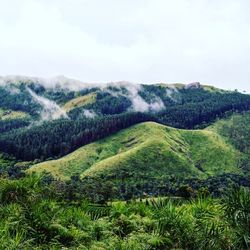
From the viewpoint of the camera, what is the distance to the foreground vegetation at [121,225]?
24.5 metres

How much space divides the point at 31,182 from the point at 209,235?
1279cm

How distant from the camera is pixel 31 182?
3078cm

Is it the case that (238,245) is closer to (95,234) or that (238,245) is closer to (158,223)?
(158,223)

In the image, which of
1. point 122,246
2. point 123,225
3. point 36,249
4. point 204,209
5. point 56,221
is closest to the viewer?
point 36,249

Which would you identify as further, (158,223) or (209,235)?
(158,223)

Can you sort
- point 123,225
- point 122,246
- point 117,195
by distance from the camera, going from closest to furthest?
point 122,246 < point 123,225 < point 117,195

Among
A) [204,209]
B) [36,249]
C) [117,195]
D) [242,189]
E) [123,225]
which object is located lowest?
[117,195]

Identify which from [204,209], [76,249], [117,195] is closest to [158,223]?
[204,209]

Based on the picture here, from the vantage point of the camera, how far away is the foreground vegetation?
24516 millimetres

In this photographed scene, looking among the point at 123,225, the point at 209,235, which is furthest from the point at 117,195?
the point at 209,235

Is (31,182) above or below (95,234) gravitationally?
above

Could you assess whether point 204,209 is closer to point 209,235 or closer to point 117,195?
point 209,235

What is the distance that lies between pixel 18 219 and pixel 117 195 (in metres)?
145

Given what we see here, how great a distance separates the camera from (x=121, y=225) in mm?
34906
